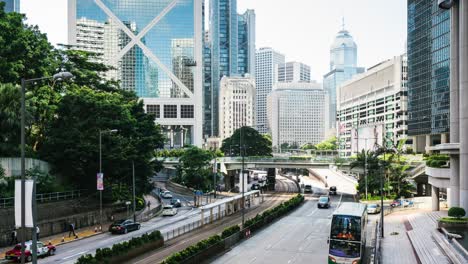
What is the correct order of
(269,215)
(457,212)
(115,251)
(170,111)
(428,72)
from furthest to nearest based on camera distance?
(170,111), (428,72), (269,215), (457,212), (115,251)

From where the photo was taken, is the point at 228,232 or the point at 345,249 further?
the point at 228,232

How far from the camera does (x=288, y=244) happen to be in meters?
42.6

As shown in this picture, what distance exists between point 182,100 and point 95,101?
95310 millimetres

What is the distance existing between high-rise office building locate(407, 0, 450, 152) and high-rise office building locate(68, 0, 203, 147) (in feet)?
214

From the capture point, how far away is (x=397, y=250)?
128 feet

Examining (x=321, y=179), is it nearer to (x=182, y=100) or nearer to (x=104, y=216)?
(x=182, y=100)

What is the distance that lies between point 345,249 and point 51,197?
32.6 meters

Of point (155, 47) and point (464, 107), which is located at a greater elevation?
point (155, 47)

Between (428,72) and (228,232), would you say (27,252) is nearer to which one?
(228,232)

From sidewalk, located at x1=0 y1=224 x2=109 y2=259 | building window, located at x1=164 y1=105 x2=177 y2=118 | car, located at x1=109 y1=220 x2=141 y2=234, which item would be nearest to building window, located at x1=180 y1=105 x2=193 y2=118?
building window, located at x1=164 y1=105 x2=177 y2=118

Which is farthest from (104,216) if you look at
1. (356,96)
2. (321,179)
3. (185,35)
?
(356,96)

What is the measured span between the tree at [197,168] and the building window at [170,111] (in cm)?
5949

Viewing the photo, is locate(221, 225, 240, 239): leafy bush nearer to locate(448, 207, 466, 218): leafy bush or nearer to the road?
the road

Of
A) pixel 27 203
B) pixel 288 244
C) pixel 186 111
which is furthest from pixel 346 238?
pixel 186 111
